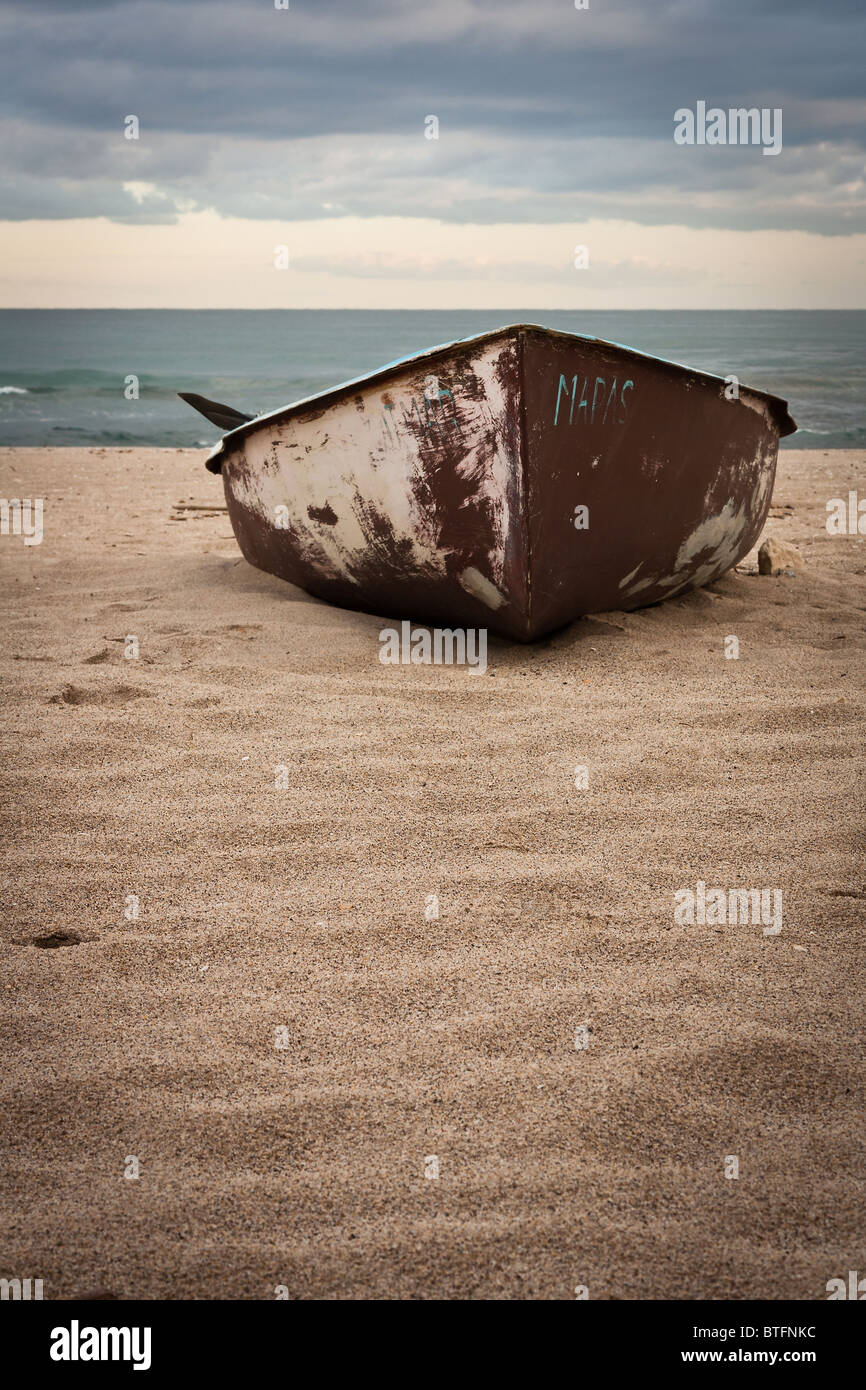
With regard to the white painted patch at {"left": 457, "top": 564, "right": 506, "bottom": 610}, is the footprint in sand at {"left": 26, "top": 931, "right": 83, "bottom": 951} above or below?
below

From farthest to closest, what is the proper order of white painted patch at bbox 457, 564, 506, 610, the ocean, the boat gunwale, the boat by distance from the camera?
the ocean, white painted patch at bbox 457, 564, 506, 610, the boat, the boat gunwale

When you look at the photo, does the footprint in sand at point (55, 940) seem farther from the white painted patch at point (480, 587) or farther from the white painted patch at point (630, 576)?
the white painted patch at point (630, 576)

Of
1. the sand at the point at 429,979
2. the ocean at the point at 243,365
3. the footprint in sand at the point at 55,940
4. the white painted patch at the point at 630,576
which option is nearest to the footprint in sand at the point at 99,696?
the sand at the point at 429,979

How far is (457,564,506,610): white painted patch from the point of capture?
3842mm

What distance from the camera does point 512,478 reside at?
3.55m

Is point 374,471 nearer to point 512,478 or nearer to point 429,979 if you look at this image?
point 512,478

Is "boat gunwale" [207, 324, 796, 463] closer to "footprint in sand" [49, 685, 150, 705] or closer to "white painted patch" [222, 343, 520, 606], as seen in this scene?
"white painted patch" [222, 343, 520, 606]

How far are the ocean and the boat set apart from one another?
453 inches

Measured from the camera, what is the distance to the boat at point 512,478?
351cm

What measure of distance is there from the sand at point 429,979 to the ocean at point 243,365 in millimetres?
12987

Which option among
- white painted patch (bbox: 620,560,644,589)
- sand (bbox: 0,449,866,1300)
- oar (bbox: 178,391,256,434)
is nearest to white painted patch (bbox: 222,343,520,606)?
sand (bbox: 0,449,866,1300)

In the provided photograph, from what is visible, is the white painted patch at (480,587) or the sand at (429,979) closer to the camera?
the sand at (429,979)

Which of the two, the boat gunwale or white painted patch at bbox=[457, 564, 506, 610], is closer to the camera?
the boat gunwale
